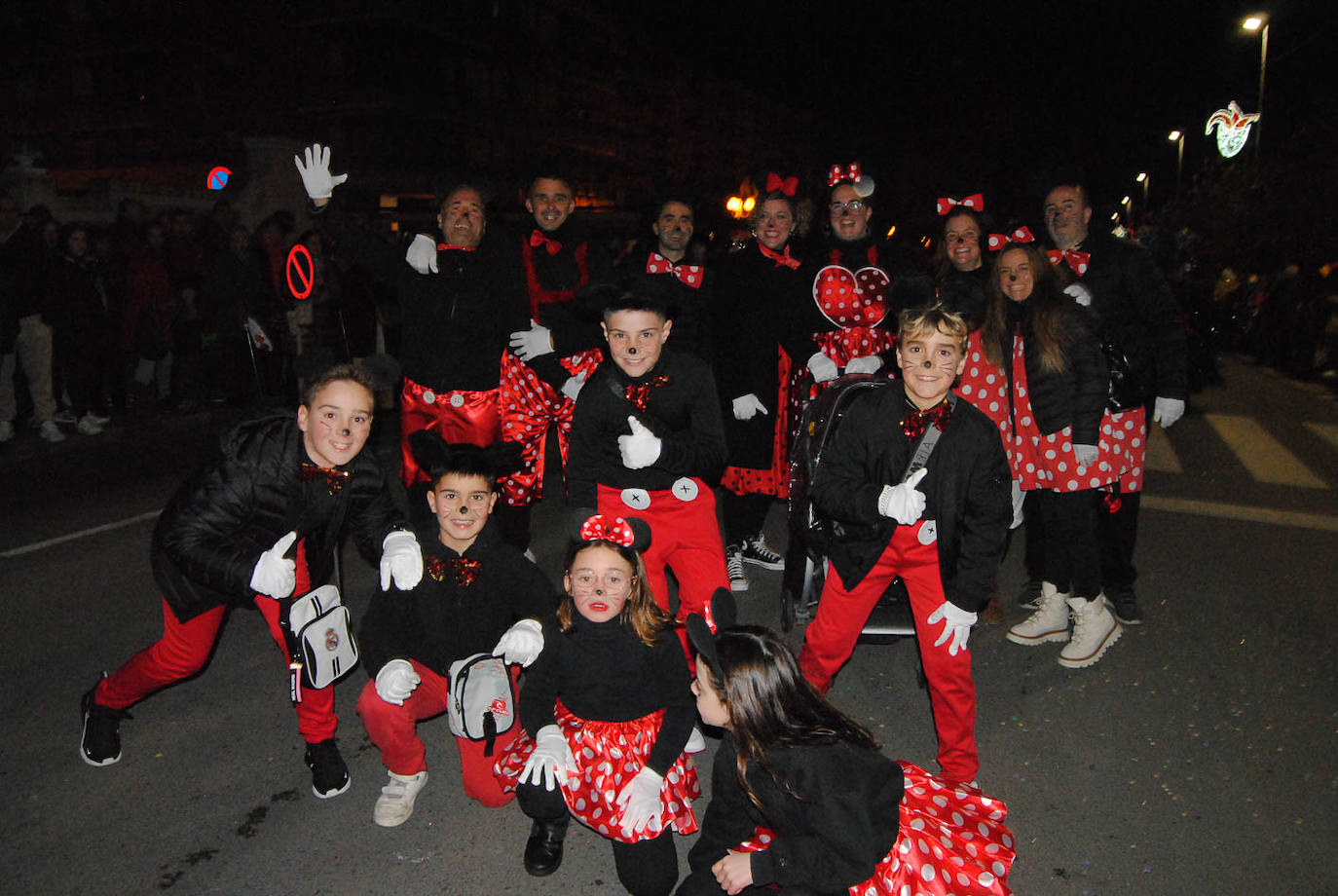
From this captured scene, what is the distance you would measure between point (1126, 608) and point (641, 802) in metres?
3.10

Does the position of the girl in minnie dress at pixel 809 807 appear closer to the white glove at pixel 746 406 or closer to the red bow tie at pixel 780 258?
the white glove at pixel 746 406

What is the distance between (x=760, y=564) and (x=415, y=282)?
2.49 m

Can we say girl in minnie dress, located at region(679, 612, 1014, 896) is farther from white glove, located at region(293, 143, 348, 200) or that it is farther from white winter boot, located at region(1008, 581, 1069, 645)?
white glove, located at region(293, 143, 348, 200)

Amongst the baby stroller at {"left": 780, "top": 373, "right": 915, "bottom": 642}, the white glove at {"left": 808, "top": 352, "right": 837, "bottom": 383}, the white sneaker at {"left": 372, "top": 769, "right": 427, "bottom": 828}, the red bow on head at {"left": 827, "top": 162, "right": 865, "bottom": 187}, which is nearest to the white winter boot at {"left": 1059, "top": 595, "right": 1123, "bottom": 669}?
the baby stroller at {"left": 780, "top": 373, "right": 915, "bottom": 642}

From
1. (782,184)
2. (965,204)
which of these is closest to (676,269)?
(782,184)

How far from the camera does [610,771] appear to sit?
288 centimetres

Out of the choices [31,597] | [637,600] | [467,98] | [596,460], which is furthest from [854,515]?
[467,98]

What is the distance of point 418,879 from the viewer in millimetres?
2840

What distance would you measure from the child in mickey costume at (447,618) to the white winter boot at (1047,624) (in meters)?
2.40

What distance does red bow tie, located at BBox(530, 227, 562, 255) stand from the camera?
4879 mm

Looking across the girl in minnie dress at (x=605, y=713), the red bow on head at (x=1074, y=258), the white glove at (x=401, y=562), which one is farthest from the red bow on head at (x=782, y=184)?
the white glove at (x=401, y=562)

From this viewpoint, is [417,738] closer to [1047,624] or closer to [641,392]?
[641,392]

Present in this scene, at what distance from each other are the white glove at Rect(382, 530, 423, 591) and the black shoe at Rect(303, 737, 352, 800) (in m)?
0.62

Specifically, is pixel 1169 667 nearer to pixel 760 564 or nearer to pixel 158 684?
pixel 760 564
